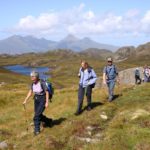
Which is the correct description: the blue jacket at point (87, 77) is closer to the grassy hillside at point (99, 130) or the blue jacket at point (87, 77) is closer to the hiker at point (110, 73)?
the grassy hillside at point (99, 130)

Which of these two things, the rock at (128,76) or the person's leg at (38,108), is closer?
the person's leg at (38,108)

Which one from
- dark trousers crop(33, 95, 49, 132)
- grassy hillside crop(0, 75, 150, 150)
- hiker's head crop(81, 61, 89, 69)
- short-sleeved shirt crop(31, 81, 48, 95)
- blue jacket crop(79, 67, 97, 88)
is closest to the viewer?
grassy hillside crop(0, 75, 150, 150)

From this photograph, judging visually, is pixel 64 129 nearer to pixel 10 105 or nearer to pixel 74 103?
pixel 74 103

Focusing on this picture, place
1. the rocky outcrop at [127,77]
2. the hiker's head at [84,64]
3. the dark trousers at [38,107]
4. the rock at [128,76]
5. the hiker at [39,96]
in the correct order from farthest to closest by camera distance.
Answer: the rock at [128,76]
the rocky outcrop at [127,77]
the hiker's head at [84,64]
the dark trousers at [38,107]
the hiker at [39,96]

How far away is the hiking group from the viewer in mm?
20453

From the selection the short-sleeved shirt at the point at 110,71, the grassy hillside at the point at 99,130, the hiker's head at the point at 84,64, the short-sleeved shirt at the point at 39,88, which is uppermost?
the hiker's head at the point at 84,64

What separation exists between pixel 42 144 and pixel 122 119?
184 inches

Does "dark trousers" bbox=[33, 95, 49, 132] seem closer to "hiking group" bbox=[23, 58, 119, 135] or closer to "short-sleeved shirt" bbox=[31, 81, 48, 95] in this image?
"hiking group" bbox=[23, 58, 119, 135]

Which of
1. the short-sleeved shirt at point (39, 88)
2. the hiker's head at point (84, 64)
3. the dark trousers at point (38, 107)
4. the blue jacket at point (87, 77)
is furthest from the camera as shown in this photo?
the blue jacket at point (87, 77)

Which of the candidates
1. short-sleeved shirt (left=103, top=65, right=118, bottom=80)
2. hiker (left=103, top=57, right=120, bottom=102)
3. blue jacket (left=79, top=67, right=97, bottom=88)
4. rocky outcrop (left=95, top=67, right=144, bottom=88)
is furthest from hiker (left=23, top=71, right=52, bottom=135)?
rocky outcrop (left=95, top=67, right=144, bottom=88)

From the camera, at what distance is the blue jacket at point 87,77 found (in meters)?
23.4

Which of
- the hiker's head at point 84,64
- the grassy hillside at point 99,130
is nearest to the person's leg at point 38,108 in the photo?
the grassy hillside at point 99,130

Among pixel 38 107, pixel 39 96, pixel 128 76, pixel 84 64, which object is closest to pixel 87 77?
pixel 84 64

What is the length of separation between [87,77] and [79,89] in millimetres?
990
